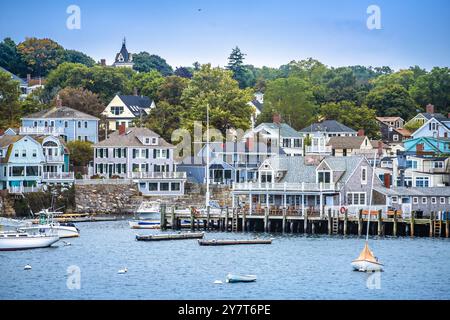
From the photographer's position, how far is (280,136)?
440ft

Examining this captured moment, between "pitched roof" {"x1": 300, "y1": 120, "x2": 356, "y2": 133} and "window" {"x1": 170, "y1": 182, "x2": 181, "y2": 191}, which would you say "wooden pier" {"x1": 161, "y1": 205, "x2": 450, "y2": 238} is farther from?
"pitched roof" {"x1": 300, "y1": 120, "x2": 356, "y2": 133}

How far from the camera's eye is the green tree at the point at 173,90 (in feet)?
499

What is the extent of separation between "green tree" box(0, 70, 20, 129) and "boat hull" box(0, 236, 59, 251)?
5043cm

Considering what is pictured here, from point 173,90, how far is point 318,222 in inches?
2312

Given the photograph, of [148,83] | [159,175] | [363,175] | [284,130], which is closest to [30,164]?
[159,175]

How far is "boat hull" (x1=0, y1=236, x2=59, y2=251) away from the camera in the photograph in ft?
287

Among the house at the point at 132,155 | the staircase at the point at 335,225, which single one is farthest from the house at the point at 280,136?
the staircase at the point at 335,225

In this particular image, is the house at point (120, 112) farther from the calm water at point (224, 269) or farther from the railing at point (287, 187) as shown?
the calm water at point (224, 269)

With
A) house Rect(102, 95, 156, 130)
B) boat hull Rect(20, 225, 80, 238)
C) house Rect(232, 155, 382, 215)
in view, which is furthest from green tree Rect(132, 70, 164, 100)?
boat hull Rect(20, 225, 80, 238)

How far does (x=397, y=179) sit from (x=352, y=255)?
1233 inches

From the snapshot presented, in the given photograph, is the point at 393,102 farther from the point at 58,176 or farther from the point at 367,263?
the point at 367,263
